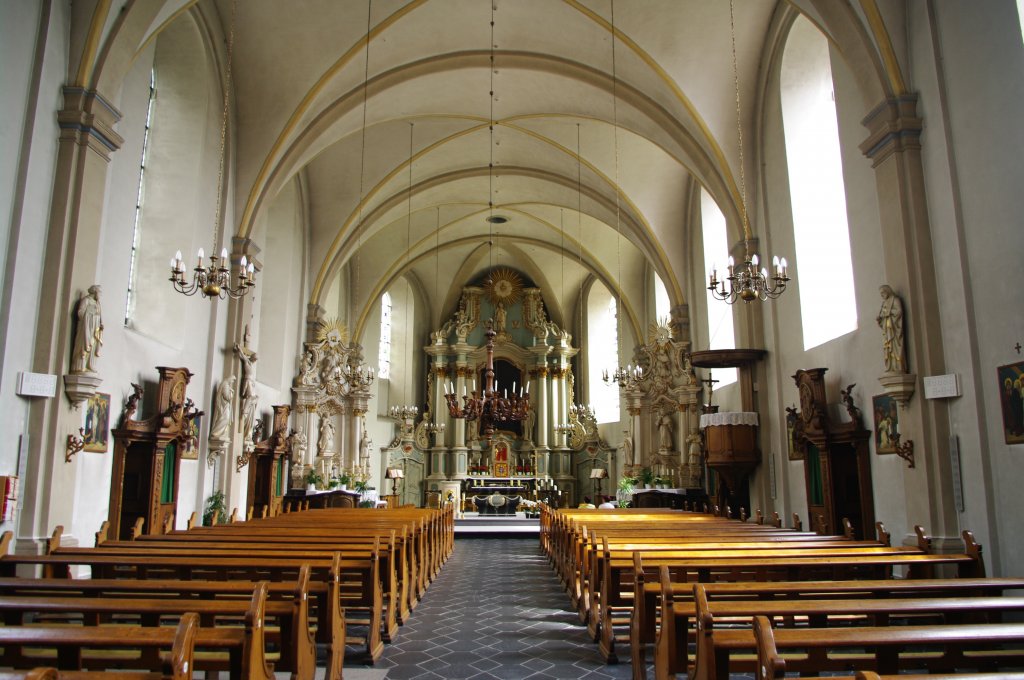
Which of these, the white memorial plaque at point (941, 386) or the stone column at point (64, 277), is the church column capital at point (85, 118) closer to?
the stone column at point (64, 277)

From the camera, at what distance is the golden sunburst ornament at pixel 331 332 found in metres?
17.7

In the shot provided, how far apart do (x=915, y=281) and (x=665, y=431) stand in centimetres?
1044

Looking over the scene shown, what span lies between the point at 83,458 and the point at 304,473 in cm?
866

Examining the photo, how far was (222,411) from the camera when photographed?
1191 cm

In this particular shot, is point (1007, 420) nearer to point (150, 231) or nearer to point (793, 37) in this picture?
point (793, 37)

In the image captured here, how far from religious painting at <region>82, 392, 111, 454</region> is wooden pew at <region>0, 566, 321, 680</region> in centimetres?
402

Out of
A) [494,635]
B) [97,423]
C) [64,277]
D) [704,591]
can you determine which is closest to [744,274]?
[494,635]

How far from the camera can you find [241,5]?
11344 millimetres

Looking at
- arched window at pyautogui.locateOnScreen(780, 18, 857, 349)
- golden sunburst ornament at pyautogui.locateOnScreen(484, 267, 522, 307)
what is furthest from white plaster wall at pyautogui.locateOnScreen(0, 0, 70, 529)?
golden sunburst ornament at pyautogui.locateOnScreen(484, 267, 522, 307)

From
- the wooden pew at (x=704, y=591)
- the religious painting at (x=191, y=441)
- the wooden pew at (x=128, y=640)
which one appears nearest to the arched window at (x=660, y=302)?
the religious painting at (x=191, y=441)

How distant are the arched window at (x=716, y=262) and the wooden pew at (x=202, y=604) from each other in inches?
495

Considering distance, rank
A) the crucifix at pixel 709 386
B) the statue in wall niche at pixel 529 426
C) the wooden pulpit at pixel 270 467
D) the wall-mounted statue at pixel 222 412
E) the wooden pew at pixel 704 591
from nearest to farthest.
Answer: the wooden pew at pixel 704 591, the wall-mounted statue at pixel 222 412, the wooden pulpit at pixel 270 467, the crucifix at pixel 709 386, the statue in wall niche at pixel 529 426

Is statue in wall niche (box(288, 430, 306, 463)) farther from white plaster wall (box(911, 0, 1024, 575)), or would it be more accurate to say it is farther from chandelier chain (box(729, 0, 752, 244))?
white plaster wall (box(911, 0, 1024, 575))

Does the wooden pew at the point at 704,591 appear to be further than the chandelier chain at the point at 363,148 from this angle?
No
